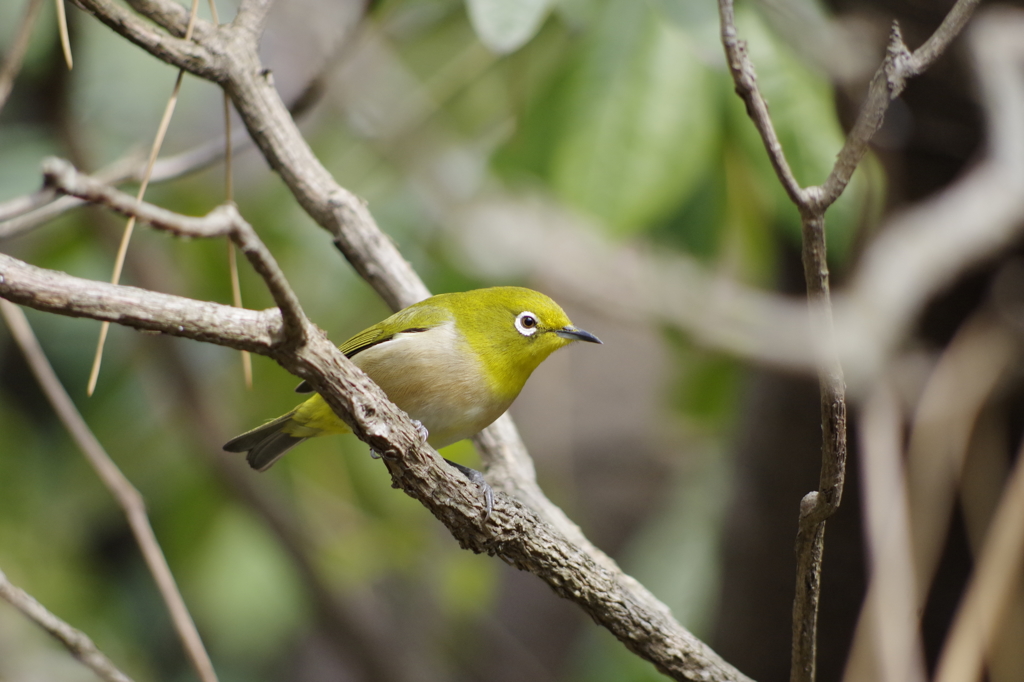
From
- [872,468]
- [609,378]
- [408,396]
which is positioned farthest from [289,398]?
[609,378]

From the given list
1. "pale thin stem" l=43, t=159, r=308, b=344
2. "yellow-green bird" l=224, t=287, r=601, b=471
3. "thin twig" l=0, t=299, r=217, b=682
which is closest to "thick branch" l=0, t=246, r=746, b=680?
"pale thin stem" l=43, t=159, r=308, b=344

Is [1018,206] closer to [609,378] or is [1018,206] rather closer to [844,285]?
[844,285]

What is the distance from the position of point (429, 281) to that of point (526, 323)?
4.38 ft

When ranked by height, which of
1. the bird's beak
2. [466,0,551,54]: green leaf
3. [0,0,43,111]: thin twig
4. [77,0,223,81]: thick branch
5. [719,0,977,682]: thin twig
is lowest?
[719,0,977,682]: thin twig

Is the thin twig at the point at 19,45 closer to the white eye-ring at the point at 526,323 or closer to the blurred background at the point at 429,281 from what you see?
the blurred background at the point at 429,281

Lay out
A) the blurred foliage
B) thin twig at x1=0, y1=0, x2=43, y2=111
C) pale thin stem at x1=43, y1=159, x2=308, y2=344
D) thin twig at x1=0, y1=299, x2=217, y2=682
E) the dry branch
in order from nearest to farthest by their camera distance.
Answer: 1. pale thin stem at x1=43, y1=159, x2=308, y2=344
2. the dry branch
3. thin twig at x1=0, y1=0, x2=43, y2=111
4. thin twig at x1=0, y1=299, x2=217, y2=682
5. the blurred foliage

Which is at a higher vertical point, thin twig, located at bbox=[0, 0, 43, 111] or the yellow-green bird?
thin twig, located at bbox=[0, 0, 43, 111]

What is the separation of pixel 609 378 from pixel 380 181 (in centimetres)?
445

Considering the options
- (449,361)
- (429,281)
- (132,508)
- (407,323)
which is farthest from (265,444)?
(429,281)

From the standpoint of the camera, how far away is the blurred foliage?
370cm

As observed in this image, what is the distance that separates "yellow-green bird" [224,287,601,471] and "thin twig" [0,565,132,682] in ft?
3.24

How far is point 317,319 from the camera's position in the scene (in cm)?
462

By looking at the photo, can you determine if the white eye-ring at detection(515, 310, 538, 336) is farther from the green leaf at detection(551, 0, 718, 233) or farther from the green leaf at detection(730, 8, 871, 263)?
the green leaf at detection(730, 8, 871, 263)

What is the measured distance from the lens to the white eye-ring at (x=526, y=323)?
10.1ft
